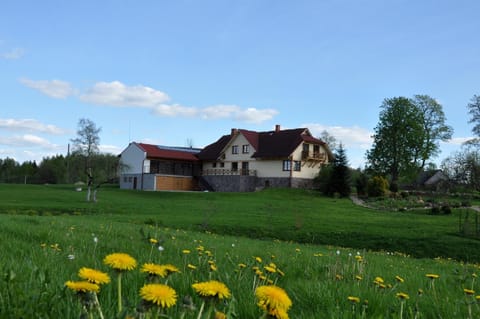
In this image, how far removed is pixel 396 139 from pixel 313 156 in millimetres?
14839

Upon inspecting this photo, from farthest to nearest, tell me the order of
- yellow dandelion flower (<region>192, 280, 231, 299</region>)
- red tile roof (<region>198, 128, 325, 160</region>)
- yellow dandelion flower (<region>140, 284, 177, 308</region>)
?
red tile roof (<region>198, 128, 325, 160</region>) → yellow dandelion flower (<region>192, 280, 231, 299</region>) → yellow dandelion flower (<region>140, 284, 177, 308</region>)

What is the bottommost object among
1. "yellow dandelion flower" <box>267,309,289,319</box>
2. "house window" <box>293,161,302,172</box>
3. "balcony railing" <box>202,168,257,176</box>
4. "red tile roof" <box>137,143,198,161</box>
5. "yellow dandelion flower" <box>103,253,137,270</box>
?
"yellow dandelion flower" <box>267,309,289,319</box>

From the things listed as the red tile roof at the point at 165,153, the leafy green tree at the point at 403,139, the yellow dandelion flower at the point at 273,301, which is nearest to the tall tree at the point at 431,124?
the leafy green tree at the point at 403,139

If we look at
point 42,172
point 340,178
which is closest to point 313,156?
point 340,178

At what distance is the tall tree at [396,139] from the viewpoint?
6394 centimetres

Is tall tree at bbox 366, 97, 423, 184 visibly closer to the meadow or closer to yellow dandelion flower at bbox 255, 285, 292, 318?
the meadow

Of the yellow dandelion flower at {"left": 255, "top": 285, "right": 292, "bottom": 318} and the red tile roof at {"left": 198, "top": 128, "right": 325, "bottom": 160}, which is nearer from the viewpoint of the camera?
the yellow dandelion flower at {"left": 255, "top": 285, "right": 292, "bottom": 318}

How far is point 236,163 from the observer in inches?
2466

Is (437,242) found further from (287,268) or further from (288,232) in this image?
(287,268)

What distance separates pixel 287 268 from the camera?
16.5ft

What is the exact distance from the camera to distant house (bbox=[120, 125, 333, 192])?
57.8 meters

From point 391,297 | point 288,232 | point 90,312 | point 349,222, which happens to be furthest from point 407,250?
point 90,312

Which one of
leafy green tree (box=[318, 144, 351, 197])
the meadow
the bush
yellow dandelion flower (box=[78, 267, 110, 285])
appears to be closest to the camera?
yellow dandelion flower (box=[78, 267, 110, 285])

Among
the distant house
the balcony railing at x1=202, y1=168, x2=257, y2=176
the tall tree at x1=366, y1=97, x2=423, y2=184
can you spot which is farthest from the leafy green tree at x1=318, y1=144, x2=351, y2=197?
the tall tree at x1=366, y1=97, x2=423, y2=184
